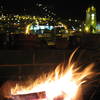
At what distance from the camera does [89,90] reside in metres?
8.52

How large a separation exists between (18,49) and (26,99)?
19.3 m

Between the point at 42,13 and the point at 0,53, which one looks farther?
the point at 42,13

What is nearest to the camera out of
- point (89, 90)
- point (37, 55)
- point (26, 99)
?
point (26, 99)

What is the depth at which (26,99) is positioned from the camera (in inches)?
161

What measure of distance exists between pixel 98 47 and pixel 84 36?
2413 mm

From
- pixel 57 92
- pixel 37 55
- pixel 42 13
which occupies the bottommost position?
pixel 37 55

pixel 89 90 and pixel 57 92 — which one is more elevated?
pixel 57 92

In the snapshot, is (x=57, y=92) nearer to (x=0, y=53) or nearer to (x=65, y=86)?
(x=65, y=86)

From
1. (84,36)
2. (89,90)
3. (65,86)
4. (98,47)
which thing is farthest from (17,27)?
(65,86)

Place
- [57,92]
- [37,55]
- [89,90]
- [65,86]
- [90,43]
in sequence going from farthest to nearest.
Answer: [90,43] < [37,55] < [89,90] < [65,86] < [57,92]

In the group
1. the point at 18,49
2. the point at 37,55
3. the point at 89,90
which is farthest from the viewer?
the point at 18,49

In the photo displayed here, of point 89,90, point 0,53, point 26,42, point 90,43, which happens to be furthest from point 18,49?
point 89,90

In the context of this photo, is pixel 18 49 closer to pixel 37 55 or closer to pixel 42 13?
pixel 37 55

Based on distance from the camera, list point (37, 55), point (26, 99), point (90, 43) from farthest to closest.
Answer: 1. point (90, 43)
2. point (37, 55)
3. point (26, 99)
